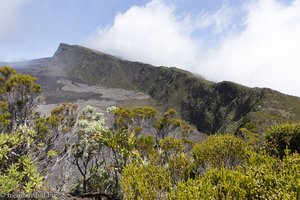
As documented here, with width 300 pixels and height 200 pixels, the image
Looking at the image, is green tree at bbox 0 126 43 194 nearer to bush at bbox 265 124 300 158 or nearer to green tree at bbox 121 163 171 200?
green tree at bbox 121 163 171 200

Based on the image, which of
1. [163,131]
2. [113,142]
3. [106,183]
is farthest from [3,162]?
[163,131]

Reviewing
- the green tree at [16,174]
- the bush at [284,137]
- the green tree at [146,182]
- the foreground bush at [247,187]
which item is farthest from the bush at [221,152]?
the foreground bush at [247,187]

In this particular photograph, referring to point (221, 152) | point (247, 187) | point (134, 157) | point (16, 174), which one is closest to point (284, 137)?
point (221, 152)

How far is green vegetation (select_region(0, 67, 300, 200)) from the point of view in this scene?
9.52m

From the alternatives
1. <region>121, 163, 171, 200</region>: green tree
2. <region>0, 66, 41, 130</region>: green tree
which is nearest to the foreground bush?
<region>121, 163, 171, 200</region>: green tree

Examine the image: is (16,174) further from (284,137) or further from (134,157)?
(284,137)

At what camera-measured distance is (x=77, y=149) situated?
27.2 metres

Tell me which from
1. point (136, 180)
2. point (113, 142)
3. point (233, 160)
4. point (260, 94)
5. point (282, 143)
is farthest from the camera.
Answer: point (260, 94)

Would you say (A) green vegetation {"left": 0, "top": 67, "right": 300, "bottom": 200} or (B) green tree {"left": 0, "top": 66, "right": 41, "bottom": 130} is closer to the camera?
(A) green vegetation {"left": 0, "top": 67, "right": 300, "bottom": 200}

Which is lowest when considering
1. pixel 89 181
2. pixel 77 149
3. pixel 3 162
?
pixel 89 181

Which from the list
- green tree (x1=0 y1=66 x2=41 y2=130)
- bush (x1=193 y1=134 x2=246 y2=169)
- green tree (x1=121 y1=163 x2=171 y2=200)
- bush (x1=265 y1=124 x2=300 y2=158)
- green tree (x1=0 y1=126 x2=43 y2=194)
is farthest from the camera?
bush (x1=265 y1=124 x2=300 y2=158)

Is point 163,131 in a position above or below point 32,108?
below

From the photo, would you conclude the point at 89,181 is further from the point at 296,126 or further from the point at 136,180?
the point at 136,180

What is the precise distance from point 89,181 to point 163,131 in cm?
3460
